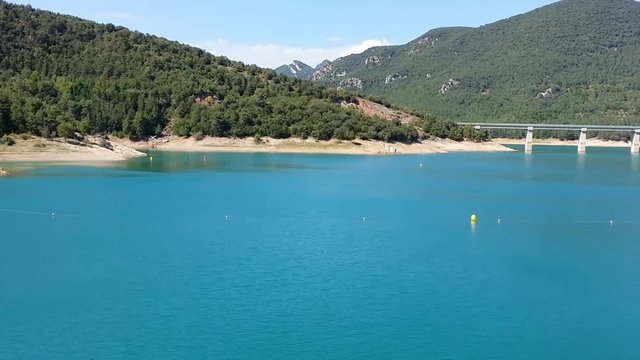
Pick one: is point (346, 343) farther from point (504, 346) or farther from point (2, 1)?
point (2, 1)

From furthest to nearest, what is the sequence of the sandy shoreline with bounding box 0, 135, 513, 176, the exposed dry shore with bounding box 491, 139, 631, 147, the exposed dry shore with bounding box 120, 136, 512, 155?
the exposed dry shore with bounding box 491, 139, 631, 147 < the exposed dry shore with bounding box 120, 136, 512, 155 < the sandy shoreline with bounding box 0, 135, 513, 176

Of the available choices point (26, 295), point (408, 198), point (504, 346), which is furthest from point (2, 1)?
point (504, 346)

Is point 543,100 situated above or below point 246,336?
above

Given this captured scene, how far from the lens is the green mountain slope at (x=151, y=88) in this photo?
4220 inches

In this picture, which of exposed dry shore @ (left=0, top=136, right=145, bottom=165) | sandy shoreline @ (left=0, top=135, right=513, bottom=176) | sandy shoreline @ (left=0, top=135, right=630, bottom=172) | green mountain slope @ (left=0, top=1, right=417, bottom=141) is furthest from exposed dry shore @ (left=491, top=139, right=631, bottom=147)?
exposed dry shore @ (left=0, top=136, right=145, bottom=165)

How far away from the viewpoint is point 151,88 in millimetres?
118250

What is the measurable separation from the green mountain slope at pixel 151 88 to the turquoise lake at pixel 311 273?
50.6 meters

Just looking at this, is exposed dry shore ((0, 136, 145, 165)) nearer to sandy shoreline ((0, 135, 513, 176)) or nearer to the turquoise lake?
sandy shoreline ((0, 135, 513, 176))

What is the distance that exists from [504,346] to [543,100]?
183 meters

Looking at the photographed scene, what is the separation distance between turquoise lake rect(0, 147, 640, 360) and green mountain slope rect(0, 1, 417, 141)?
50.6 metres

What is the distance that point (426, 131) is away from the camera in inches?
4811

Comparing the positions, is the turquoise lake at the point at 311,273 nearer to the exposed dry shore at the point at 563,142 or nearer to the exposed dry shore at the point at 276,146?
the exposed dry shore at the point at 276,146

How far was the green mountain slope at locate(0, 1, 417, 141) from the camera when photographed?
352 ft

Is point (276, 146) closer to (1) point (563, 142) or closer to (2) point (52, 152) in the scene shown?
(2) point (52, 152)
